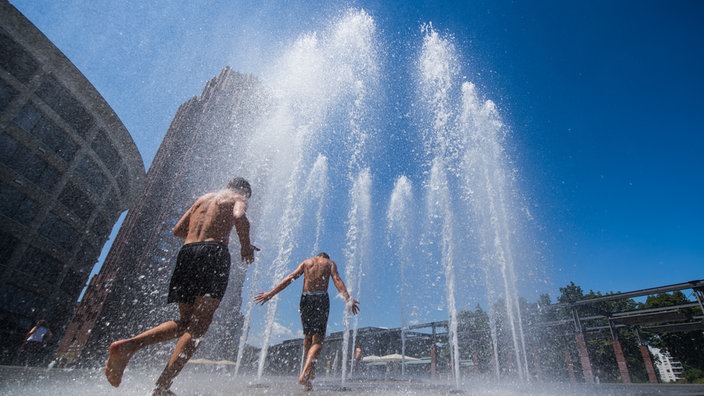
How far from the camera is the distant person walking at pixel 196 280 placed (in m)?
2.15

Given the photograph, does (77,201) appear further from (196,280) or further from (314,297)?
(196,280)

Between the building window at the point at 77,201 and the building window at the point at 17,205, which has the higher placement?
the building window at the point at 77,201

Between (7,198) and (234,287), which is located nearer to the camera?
(7,198)

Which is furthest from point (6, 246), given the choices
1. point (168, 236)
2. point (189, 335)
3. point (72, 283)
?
point (168, 236)

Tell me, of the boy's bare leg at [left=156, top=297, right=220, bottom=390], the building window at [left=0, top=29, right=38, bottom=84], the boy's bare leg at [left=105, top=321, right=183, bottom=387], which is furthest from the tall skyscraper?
the boy's bare leg at [left=105, top=321, right=183, bottom=387]

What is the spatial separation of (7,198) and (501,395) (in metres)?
26.6

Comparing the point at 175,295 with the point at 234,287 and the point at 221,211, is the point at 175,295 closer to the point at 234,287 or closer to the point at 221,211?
the point at 221,211

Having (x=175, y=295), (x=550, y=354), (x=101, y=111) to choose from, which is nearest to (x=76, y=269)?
(x=101, y=111)

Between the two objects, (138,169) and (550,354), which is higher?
(138,169)

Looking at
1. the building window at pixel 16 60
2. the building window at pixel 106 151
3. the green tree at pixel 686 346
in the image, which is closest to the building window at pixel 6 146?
the building window at pixel 16 60

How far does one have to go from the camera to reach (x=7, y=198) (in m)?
18.5

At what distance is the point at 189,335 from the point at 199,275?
45 centimetres

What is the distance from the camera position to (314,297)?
448 cm

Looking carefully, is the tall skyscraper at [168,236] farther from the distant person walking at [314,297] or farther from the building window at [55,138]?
the distant person walking at [314,297]
